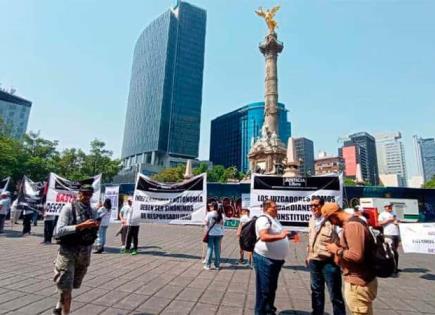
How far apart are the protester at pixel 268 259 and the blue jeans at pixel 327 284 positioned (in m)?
0.68

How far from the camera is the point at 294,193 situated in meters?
7.98

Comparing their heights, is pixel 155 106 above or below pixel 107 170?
above

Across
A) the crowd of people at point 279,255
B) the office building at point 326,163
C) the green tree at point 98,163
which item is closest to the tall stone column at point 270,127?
the green tree at point 98,163

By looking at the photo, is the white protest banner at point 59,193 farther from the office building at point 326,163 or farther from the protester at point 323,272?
the office building at point 326,163

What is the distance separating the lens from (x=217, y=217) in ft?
25.8

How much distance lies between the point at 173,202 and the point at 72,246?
17.6ft

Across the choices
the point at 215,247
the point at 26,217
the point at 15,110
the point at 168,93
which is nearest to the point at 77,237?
the point at 215,247

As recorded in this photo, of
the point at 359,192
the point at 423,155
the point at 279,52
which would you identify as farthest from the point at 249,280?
the point at 423,155

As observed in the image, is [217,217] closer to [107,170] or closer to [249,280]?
[249,280]

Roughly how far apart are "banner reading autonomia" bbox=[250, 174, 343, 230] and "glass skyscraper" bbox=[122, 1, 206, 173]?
86.5m

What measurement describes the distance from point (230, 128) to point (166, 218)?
121638 millimetres

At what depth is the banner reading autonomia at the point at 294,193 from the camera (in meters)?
7.77

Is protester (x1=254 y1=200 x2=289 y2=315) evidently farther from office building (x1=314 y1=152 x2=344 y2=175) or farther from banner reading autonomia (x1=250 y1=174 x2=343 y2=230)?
office building (x1=314 y1=152 x2=344 y2=175)

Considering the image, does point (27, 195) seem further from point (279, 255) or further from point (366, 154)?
point (366, 154)
